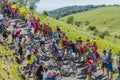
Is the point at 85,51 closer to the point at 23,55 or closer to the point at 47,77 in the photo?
the point at 23,55

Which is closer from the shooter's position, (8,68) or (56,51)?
(8,68)

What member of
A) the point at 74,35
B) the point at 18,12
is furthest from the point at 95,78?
the point at 74,35

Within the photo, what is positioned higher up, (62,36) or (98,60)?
(62,36)

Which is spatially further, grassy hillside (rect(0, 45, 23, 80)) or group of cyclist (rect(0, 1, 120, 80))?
group of cyclist (rect(0, 1, 120, 80))

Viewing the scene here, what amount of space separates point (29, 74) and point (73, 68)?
3973mm

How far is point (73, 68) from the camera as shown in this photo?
97.3 feet

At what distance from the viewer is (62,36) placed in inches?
1358

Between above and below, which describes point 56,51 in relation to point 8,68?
above

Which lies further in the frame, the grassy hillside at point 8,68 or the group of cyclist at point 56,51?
the group of cyclist at point 56,51

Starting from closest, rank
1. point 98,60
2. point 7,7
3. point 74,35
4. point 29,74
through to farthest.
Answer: point 29,74, point 98,60, point 7,7, point 74,35

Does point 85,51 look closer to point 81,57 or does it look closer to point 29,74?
point 81,57

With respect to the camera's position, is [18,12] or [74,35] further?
[74,35]

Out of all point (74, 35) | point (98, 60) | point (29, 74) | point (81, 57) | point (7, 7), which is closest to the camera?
point (29, 74)

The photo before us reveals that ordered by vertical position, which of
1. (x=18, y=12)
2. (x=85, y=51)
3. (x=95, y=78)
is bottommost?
Answer: (x=95, y=78)
